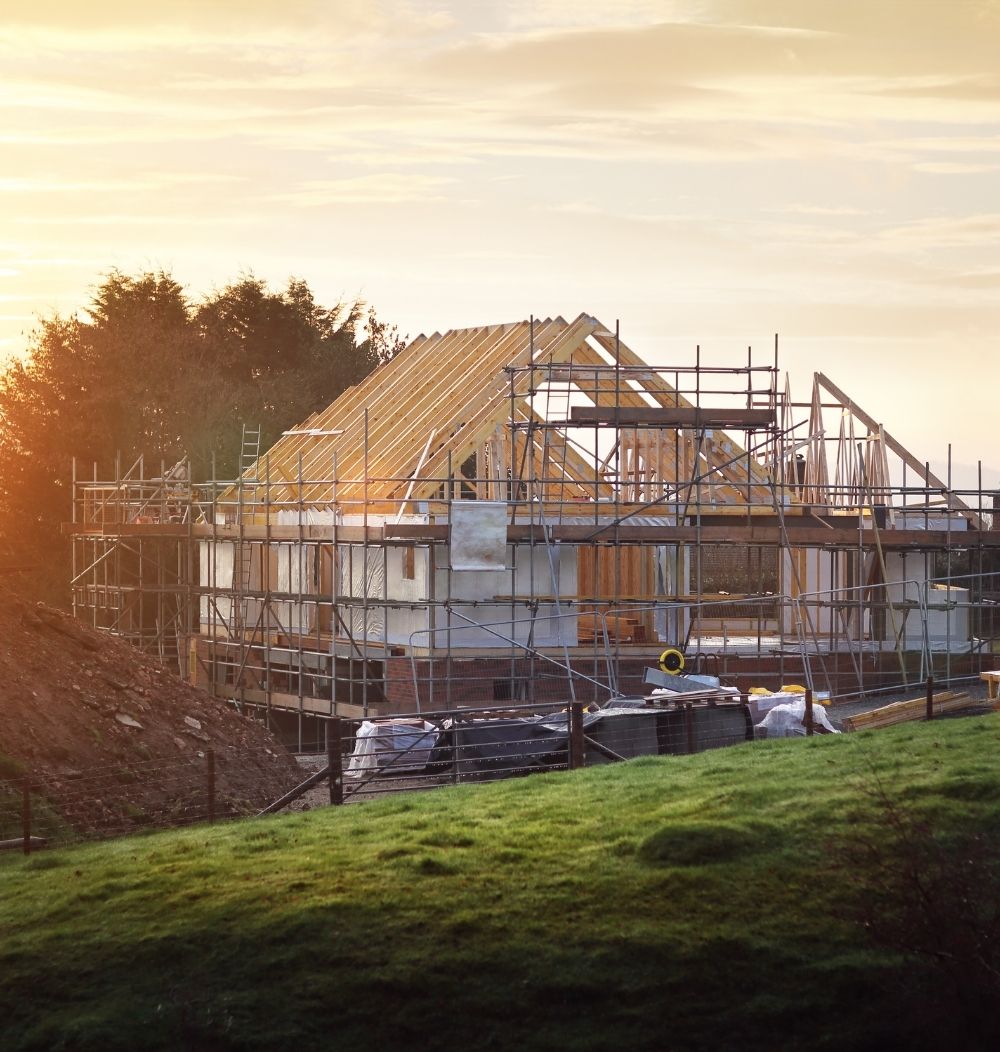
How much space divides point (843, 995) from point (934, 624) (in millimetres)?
21235

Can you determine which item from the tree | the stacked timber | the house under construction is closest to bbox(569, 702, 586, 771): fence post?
the stacked timber

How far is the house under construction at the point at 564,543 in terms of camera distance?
26531mm

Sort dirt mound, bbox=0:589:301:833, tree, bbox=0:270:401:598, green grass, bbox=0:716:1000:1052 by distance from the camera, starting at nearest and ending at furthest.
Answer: green grass, bbox=0:716:1000:1052 → dirt mound, bbox=0:589:301:833 → tree, bbox=0:270:401:598

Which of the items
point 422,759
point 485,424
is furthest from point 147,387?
point 422,759

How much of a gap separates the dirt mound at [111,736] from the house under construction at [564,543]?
4739 mm

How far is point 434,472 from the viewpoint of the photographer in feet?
87.9

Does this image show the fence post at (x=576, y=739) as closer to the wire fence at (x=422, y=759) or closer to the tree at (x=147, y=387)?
the wire fence at (x=422, y=759)

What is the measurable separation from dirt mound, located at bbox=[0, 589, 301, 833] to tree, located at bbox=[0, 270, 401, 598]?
77.7 ft

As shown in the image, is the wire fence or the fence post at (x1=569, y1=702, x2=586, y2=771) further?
the fence post at (x1=569, y1=702, x2=586, y2=771)

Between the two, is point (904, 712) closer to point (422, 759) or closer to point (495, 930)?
point (422, 759)

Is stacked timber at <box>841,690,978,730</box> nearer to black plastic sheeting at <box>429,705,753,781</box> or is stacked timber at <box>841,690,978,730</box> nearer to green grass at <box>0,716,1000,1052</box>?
black plastic sheeting at <box>429,705,753,781</box>

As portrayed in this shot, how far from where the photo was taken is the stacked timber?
19984mm

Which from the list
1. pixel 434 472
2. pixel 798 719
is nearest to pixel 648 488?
pixel 434 472

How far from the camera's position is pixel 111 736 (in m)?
18.2
